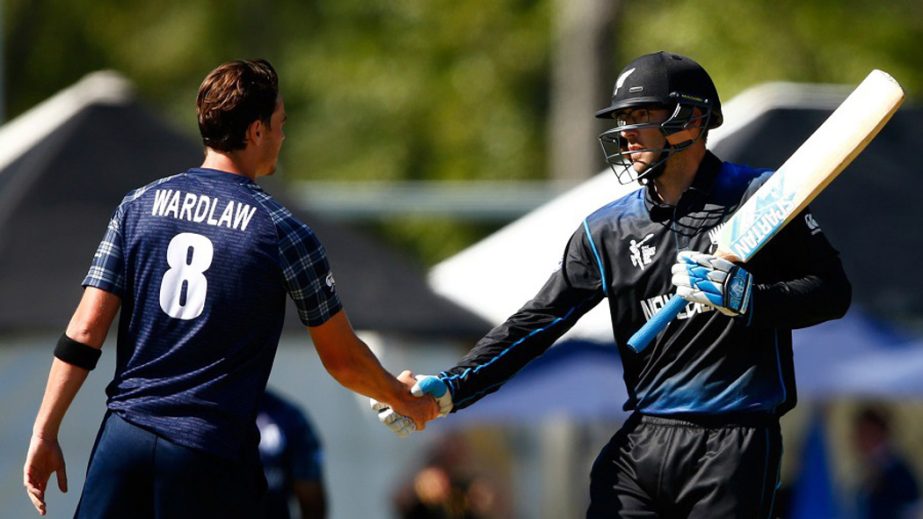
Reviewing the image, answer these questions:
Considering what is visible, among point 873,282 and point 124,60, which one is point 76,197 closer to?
point 873,282

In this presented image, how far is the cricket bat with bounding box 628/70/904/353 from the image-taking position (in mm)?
4867

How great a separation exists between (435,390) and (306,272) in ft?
2.49

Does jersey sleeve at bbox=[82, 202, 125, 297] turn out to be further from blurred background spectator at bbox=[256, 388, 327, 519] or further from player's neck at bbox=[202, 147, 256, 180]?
blurred background spectator at bbox=[256, 388, 327, 519]

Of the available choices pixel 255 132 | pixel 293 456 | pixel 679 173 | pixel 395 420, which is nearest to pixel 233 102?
pixel 255 132

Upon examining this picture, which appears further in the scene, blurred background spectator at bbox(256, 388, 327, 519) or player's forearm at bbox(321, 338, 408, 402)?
blurred background spectator at bbox(256, 388, 327, 519)

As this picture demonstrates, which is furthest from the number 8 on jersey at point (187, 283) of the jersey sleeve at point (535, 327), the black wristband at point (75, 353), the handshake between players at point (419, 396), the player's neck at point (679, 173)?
the player's neck at point (679, 173)

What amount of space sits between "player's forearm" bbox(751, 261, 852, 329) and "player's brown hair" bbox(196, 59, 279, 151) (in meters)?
1.51

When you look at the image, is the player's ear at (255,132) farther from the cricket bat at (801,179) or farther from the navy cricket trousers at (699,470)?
the navy cricket trousers at (699,470)

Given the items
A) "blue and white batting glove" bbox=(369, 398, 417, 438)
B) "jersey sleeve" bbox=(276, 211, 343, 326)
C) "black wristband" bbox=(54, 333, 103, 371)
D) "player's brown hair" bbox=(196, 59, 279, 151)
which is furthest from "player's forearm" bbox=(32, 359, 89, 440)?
"blue and white batting glove" bbox=(369, 398, 417, 438)

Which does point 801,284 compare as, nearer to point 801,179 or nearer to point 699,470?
point 801,179

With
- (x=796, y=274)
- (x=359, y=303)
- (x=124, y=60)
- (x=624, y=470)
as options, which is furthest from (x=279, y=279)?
(x=124, y=60)

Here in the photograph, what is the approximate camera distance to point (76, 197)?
30.5 feet

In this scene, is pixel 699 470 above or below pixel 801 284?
below

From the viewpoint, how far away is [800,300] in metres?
4.85
